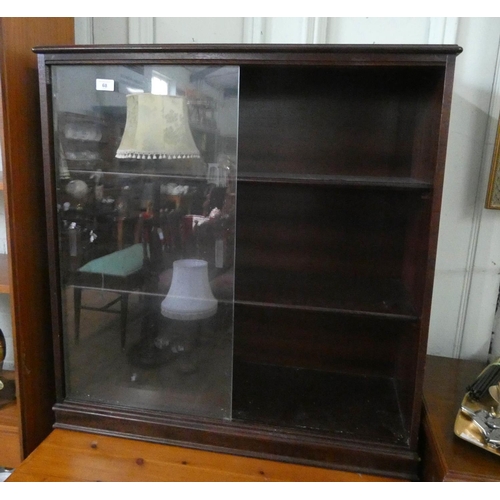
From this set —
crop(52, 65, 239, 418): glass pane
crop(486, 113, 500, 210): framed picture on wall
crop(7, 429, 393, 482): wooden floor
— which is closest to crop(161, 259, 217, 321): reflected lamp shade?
crop(52, 65, 239, 418): glass pane

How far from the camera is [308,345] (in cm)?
143

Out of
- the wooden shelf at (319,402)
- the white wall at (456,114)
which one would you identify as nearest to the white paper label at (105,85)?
the white wall at (456,114)

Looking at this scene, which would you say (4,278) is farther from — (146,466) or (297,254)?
(297,254)

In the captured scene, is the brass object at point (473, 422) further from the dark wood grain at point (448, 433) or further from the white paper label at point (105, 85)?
the white paper label at point (105, 85)

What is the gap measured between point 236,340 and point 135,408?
0.40m

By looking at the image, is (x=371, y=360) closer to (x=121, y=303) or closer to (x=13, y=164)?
(x=121, y=303)

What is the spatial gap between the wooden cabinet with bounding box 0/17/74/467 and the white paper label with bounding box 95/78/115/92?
7.5 inches

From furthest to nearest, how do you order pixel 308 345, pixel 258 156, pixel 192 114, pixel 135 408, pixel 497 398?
pixel 308 345
pixel 258 156
pixel 135 408
pixel 192 114
pixel 497 398

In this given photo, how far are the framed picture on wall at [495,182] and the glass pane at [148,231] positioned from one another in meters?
0.72

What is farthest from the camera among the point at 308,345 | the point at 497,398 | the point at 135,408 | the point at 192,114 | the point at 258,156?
the point at 308,345

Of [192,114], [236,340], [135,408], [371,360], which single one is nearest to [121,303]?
[135,408]

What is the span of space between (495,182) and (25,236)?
127cm

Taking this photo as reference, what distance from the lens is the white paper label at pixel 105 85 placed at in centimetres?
108

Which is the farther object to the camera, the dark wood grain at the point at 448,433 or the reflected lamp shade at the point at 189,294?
the reflected lamp shade at the point at 189,294
